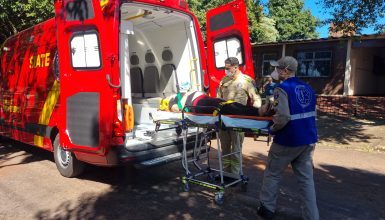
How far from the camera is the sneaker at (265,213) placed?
400 cm

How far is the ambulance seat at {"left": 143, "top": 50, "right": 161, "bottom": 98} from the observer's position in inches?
284

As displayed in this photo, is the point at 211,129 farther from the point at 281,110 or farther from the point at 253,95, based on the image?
the point at 281,110

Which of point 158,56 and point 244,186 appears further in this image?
point 158,56

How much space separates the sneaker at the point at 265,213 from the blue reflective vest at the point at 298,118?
0.76 meters

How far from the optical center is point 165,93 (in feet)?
23.3

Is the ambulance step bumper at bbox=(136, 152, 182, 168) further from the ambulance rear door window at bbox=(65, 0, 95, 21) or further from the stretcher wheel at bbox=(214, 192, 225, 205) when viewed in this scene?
the ambulance rear door window at bbox=(65, 0, 95, 21)

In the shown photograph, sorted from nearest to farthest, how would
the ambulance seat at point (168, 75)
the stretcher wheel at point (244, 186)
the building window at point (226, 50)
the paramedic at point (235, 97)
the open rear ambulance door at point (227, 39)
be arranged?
the stretcher wheel at point (244, 186) < the paramedic at point (235, 97) < the open rear ambulance door at point (227, 39) < the building window at point (226, 50) < the ambulance seat at point (168, 75)

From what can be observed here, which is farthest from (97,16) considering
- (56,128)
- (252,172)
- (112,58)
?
(252,172)

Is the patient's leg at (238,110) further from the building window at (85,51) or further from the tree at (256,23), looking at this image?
the tree at (256,23)

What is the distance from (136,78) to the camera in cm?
758

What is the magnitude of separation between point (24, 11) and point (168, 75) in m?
7.06

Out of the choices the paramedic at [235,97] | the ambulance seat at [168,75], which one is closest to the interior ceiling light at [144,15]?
the ambulance seat at [168,75]

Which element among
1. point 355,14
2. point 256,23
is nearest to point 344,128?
point 355,14

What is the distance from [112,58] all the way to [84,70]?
49 cm
